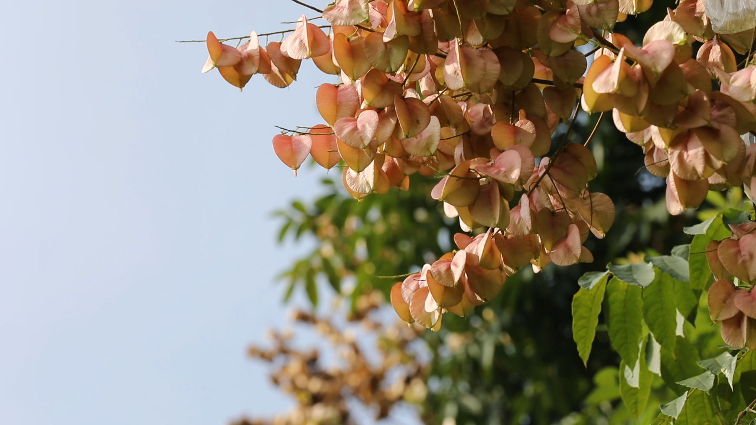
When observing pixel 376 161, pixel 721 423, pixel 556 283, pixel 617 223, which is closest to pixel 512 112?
pixel 376 161

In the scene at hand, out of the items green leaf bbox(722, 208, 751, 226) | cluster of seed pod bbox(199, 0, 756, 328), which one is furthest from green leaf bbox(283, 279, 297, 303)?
cluster of seed pod bbox(199, 0, 756, 328)

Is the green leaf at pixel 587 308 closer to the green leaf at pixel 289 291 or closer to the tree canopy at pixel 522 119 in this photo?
the tree canopy at pixel 522 119

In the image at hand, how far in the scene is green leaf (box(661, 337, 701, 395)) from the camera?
1.21 meters

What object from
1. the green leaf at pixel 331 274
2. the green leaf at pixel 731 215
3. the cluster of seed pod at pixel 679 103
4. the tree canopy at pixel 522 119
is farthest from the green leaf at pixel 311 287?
the cluster of seed pod at pixel 679 103

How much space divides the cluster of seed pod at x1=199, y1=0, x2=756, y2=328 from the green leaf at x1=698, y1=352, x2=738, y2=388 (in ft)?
1.03

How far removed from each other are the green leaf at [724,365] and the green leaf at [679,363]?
0.16 m

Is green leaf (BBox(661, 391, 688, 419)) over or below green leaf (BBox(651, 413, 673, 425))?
over

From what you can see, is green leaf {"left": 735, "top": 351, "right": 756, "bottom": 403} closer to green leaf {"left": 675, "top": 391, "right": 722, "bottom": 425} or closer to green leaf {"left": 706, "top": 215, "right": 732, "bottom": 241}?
green leaf {"left": 675, "top": 391, "right": 722, "bottom": 425}

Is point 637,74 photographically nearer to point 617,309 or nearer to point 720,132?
point 720,132

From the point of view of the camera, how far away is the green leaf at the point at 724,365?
0.99m

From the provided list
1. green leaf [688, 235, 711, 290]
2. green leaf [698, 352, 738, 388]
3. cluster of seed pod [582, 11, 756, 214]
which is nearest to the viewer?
cluster of seed pod [582, 11, 756, 214]

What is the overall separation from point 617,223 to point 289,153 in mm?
2277

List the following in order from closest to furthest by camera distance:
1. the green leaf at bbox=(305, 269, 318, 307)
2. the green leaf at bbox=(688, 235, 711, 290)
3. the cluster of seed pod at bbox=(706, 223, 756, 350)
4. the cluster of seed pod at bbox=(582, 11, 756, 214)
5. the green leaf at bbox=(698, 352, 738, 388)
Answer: the cluster of seed pod at bbox=(582, 11, 756, 214) < the cluster of seed pod at bbox=(706, 223, 756, 350) < the green leaf at bbox=(698, 352, 738, 388) < the green leaf at bbox=(688, 235, 711, 290) < the green leaf at bbox=(305, 269, 318, 307)

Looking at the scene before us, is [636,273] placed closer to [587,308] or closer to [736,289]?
[587,308]
